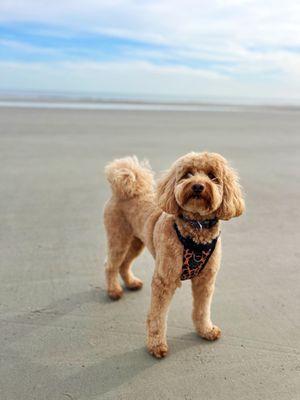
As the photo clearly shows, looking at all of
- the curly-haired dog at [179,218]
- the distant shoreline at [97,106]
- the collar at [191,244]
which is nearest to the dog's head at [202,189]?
the curly-haired dog at [179,218]

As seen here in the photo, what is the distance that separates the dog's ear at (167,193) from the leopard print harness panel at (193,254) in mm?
207

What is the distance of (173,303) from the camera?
12.8 ft

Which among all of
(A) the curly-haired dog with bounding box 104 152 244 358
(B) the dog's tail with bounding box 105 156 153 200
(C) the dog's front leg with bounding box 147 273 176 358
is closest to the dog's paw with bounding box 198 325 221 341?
(A) the curly-haired dog with bounding box 104 152 244 358

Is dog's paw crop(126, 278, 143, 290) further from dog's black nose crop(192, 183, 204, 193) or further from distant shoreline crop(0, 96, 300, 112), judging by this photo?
distant shoreline crop(0, 96, 300, 112)

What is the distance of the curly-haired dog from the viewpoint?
115 inches

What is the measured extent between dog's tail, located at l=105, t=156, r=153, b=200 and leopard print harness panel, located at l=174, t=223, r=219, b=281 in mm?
735

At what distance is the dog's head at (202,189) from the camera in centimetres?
280

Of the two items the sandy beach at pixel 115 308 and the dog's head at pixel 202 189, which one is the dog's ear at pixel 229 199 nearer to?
the dog's head at pixel 202 189

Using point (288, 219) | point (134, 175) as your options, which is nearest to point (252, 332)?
point (134, 175)

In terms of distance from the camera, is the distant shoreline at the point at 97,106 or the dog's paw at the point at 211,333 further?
the distant shoreline at the point at 97,106

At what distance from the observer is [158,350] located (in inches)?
125

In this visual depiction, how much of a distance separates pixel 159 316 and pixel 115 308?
0.66 meters

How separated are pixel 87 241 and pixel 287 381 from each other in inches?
110

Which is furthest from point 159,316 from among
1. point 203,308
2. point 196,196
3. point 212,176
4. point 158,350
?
point 212,176
